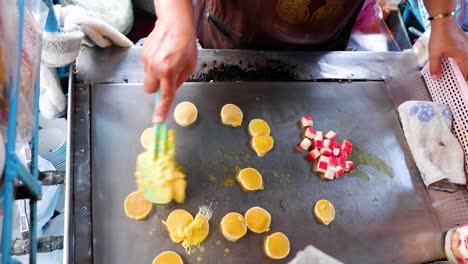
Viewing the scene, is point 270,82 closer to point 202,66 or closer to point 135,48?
point 202,66

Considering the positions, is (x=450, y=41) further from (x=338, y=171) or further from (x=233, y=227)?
(x=233, y=227)

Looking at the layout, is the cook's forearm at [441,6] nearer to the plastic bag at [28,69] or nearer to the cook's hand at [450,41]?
the cook's hand at [450,41]

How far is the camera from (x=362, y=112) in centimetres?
196

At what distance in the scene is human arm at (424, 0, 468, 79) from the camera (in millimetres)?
1817

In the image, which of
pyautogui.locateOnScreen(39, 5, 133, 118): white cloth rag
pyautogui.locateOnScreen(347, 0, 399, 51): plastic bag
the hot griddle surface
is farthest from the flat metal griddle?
pyautogui.locateOnScreen(347, 0, 399, 51): plastic bag

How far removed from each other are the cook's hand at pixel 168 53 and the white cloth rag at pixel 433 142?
1121 millimetres

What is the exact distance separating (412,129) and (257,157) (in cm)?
76

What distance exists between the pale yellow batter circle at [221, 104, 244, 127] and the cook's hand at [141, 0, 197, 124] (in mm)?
413

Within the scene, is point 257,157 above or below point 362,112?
below

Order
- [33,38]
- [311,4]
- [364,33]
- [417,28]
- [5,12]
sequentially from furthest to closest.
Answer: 1. [417,28]
2. [364,33]
3. [311,4]
4. [33,38]
5. [5,12]

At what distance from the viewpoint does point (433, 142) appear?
1.86m

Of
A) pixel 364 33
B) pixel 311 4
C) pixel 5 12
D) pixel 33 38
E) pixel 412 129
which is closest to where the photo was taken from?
pixel 5 12

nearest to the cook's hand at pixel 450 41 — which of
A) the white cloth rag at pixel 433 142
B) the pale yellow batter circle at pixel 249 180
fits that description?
the white cloth rag at pixel 433 142

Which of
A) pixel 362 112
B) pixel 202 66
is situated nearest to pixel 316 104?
pixel 362 112
